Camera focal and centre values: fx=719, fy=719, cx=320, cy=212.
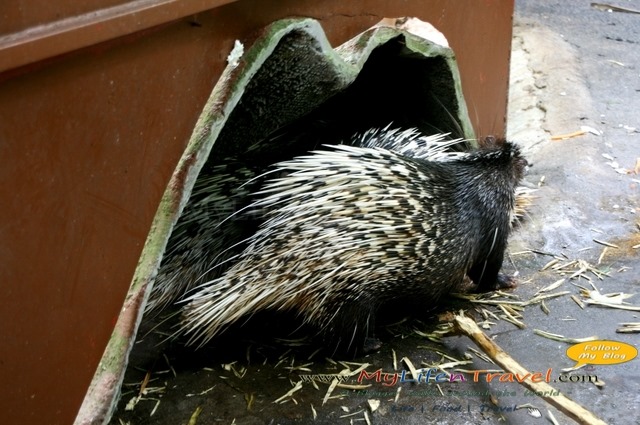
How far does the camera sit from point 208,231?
2533mm

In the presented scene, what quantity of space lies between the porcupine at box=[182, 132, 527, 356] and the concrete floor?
0.18m

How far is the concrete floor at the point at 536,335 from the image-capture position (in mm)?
2174

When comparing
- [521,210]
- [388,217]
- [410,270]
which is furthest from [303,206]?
[521,210]

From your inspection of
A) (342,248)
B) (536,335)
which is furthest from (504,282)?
(342,248)

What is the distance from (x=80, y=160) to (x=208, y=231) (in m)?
1.09

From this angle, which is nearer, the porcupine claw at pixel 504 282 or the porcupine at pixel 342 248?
the porcupine at pixel 342 248

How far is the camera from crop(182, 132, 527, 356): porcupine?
2.30m

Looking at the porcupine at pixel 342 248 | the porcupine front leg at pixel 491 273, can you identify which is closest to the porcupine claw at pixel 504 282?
the porcupine front leg at pixel 491 273

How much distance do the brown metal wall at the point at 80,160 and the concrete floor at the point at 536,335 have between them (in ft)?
2.50

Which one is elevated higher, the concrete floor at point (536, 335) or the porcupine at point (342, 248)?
the porcupine at point (342, 248)

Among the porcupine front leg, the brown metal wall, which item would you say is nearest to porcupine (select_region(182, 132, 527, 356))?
the porcupine front leg

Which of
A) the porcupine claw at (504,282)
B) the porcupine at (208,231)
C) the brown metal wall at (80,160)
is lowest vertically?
the porcupine claw at (504,282)

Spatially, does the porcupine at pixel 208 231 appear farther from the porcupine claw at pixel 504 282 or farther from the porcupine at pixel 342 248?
the porcupine claw at pixel 504 282

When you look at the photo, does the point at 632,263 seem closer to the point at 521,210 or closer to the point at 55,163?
the point at 521,210
